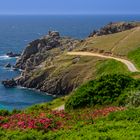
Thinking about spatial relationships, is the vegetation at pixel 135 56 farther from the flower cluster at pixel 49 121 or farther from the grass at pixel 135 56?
the flower cluster at pixel 49 121

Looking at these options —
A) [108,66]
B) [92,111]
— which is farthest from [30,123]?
[108,66]

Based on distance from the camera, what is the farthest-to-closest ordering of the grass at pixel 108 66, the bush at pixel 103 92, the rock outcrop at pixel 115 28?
the rock outcrop at pixel 115 28 < the grass at pixel 108 66 < the bush at pixel 103 92

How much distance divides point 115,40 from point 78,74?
1770cm

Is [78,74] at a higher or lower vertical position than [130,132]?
lower

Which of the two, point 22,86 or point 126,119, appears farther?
point 22,86

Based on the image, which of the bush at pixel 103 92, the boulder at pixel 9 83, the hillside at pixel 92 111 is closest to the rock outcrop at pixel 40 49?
the boulder at pixel 9 83

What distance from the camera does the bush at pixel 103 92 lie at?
38062mm

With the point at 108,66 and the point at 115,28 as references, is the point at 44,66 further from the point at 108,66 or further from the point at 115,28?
the point at 115,28

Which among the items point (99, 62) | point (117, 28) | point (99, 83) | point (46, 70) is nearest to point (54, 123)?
point (99, 83)

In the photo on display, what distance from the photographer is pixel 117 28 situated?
141875 mm

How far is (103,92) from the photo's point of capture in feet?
131

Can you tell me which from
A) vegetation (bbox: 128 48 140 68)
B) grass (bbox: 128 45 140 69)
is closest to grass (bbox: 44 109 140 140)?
grass (bbox: 128 45 140 69)

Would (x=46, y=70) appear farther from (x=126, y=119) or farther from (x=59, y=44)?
(x=126, y=119)

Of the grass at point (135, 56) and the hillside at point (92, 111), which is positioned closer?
the hillside at point (92, 111)
